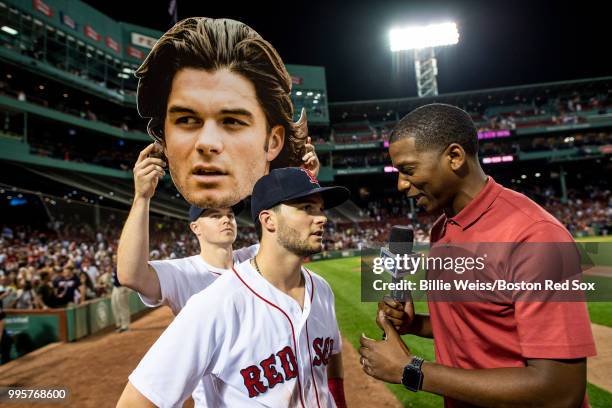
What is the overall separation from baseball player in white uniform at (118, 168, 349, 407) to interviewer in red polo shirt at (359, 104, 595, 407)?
19.2 inches

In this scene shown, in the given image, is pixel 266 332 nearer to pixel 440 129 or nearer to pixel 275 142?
pixel 440 129

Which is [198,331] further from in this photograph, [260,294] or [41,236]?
[41,236]

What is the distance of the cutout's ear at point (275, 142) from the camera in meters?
4.06

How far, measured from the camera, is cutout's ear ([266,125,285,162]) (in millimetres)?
4062

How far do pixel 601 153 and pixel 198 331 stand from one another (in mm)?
47800

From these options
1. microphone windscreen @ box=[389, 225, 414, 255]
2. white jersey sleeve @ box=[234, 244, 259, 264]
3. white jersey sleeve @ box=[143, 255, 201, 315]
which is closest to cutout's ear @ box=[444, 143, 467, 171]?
microphone windscreen @ box=[389, 225, 414, 255]

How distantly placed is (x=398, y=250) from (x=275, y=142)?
7.37ft

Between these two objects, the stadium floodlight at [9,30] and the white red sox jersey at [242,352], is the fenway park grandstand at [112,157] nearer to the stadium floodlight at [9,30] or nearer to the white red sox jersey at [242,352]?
the stadium floodlight at [9,30]

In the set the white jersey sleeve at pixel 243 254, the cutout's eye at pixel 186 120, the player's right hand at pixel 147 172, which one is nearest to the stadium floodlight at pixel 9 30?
the cutout's eye at pixel 186 120

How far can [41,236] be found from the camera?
19938 millimetres

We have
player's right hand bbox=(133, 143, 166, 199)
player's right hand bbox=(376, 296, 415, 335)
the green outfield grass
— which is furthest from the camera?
the green outfield grass

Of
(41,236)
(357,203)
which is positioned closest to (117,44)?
(41,236)

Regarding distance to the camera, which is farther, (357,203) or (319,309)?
(357,203)

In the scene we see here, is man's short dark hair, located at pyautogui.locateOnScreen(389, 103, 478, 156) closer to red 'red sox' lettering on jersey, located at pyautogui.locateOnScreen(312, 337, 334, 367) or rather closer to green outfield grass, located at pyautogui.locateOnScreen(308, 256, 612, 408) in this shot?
red 'red sox' lettering on jersey, located at pyautogui.locateOnScreen(312, 337, 334, 367)
